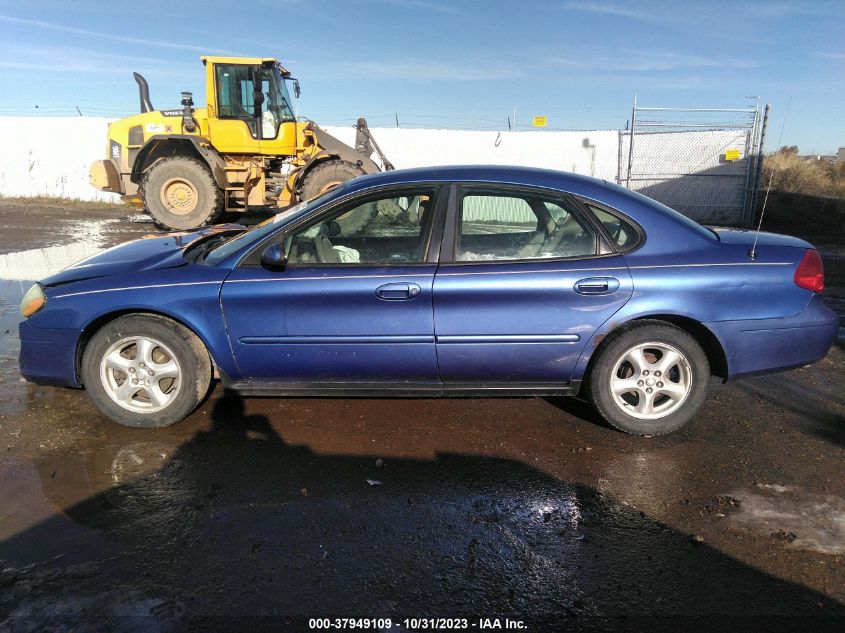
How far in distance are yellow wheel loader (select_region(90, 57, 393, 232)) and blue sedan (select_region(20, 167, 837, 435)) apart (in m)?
8.02

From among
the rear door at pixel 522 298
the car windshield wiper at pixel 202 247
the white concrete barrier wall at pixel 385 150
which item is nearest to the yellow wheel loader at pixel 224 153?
the white concrete barrier wall at pixel 385 150

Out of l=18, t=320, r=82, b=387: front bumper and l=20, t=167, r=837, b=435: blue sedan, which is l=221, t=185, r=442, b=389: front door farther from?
l=18, t=320, r=82, b=387: front bumper

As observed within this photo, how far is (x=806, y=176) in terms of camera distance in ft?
A: 67.5

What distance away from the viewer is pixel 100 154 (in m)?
Result: 18.2

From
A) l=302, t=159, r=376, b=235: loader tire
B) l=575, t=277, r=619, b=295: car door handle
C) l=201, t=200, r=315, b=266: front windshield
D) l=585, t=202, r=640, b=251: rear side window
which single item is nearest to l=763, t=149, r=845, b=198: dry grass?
l=302, t=159, r=376, b=235: loader tire

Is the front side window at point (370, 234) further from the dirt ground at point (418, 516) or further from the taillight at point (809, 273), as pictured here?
the taillight at point (809, 273)

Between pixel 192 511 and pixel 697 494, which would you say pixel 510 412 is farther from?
pixel 192 511

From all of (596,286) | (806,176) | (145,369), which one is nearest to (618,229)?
(596,286)

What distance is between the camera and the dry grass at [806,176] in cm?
1880

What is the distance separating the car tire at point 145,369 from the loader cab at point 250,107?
929 centimetres

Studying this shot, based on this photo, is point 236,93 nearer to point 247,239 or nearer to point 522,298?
point 247,239

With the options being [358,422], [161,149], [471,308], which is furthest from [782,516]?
[161,149]

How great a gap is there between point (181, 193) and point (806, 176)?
20.3 metres

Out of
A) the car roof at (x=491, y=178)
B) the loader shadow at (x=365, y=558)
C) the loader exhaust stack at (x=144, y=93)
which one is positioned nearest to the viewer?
the loader shadow at (x=365, y=558)
